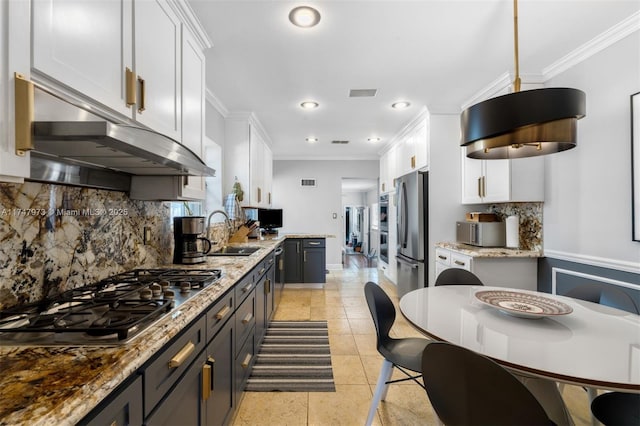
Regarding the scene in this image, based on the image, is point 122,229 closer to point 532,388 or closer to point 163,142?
point 163,142

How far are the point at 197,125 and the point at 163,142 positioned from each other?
89 centimetres

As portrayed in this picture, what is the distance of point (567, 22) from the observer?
6.68ft

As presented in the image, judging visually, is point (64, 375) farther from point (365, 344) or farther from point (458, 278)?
point (365, 344)

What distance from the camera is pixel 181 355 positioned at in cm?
103

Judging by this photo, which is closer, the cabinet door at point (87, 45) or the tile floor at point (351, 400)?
the cabinet door at point (87, 45)

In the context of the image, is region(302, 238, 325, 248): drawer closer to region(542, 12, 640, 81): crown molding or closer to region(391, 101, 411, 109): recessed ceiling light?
region(391, 101, 411, 109): recessed ceiling light

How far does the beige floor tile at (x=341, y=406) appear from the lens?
1.82 m

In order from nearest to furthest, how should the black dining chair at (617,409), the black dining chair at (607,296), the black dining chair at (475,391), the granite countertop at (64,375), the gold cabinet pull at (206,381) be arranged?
the granite countertop at (64,375)
the black dining chair at (475,391)
the black dining chair at (617,409)
the gold cabinet pull at (206,381)
the black dining chair at (607,296)

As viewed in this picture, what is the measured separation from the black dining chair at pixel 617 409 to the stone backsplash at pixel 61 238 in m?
2.32

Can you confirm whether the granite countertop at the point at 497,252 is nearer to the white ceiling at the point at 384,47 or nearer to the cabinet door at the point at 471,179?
the cabinet door at the point at 471,179

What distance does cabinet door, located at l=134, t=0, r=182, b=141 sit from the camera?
4.41 feet

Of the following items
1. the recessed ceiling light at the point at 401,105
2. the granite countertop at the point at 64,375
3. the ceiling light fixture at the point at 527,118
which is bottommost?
the granite countertop at the point at 64,375

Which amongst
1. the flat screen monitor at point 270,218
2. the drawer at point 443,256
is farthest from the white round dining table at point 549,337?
the flat screen monitor at point 270,218

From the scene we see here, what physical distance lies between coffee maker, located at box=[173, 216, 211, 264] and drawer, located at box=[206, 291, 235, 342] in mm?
663
